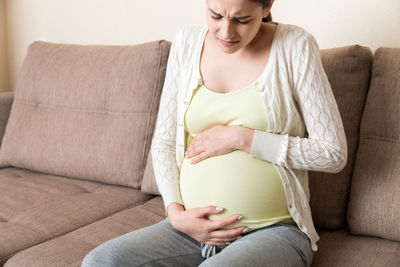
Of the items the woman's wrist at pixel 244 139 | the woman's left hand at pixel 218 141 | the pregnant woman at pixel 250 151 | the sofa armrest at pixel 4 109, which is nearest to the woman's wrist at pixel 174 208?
the pregnant woman at pixel 250 151

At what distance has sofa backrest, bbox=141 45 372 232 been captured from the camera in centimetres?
154

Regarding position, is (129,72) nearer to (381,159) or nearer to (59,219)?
(59,219)

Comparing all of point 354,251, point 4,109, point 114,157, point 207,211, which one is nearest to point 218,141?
point 207,211

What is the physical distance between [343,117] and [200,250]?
0.64m

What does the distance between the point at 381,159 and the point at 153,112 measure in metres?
0.89

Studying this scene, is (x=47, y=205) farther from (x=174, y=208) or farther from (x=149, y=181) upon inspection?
(x=174, y=208)

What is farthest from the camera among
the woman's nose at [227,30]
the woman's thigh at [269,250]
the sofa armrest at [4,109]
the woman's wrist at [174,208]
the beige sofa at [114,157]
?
the sofa armrest at [4,109]

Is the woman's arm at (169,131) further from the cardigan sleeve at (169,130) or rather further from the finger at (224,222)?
the finger at (224,222)

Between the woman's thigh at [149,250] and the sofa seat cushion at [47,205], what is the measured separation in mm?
428

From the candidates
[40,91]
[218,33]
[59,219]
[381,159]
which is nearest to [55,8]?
[40,91]

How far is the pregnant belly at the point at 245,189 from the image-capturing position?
1.25 m

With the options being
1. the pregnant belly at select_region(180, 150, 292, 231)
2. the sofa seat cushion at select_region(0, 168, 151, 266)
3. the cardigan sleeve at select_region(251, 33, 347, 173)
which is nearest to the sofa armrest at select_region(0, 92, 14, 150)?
the sofa seat cushion at select_region(0, 168, 151, 266)

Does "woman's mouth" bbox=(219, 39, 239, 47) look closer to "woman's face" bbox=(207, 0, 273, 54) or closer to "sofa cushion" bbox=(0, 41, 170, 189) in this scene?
"woman's face" bbox=(207, 0, 273, 54)

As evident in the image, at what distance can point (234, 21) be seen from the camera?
1.22 metres
